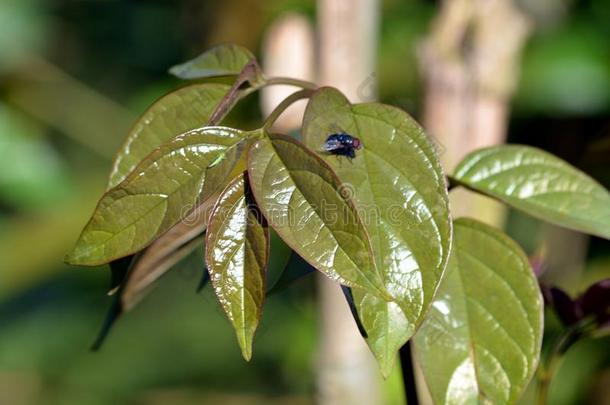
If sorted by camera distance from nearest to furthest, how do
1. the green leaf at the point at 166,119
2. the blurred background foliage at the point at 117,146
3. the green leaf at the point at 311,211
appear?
the green leaf at the point at 311,211, the green leaf at the point at 166,119, the blurred background foliage at the point at 117,146

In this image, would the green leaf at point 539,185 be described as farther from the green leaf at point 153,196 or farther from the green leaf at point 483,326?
the green leaf at point 153,196

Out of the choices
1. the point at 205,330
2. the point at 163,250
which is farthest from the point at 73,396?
the point at 163,250

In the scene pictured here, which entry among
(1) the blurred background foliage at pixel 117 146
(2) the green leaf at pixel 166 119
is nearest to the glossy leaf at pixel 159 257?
(2) the green leaf at pixel 166 119

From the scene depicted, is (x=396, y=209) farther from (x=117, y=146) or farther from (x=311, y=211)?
(x=117, y=146)

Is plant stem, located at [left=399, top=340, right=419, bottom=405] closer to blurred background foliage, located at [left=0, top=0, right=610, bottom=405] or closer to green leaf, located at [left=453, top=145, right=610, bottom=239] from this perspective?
green leaf, located at [left=453, top=145, right=610, bottom=239]

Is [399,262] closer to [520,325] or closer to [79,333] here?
[520,325]

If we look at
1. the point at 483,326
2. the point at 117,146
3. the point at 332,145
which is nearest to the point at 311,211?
the point at 332,145

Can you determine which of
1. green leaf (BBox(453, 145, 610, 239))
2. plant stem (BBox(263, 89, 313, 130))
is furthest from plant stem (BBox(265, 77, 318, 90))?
green leaf (BBox(453, 145, 610, 239))
